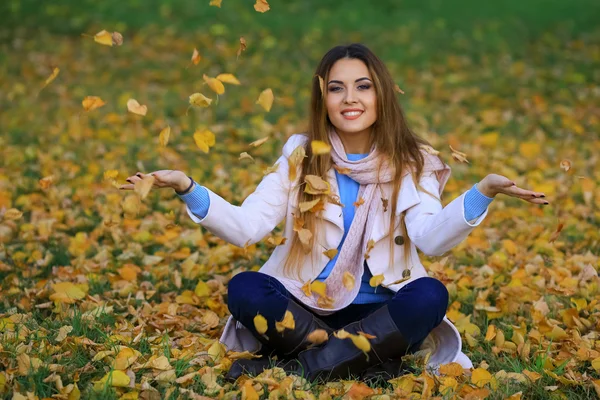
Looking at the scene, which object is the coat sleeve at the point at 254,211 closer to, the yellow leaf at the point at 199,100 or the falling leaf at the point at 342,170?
the falling leaf at the point at 342,170

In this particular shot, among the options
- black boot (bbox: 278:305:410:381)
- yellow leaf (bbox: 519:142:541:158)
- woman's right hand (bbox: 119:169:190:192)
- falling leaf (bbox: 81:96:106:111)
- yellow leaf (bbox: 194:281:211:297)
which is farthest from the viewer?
yellow leaf (bbox: 519:142:541:158)

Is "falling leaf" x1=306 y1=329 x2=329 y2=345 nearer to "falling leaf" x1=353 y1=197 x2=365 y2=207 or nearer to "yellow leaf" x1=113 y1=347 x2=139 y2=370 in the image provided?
"falling leaf" x1=353 y1=197 x2=365 y2=207

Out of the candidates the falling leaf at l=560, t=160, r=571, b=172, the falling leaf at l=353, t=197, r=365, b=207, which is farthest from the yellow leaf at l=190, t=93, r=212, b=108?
the falling leaf at l=560, t=160, r=571, b=172

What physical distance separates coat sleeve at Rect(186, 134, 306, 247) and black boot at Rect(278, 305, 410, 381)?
1.54 feet

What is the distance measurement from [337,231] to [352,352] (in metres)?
0.50

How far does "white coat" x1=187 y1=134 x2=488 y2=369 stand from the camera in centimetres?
271

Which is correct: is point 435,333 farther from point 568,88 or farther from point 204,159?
point 568,88

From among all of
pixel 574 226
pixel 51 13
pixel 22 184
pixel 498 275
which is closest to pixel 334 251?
pixel 498 275

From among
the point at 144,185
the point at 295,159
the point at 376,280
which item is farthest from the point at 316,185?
the point at 144,185

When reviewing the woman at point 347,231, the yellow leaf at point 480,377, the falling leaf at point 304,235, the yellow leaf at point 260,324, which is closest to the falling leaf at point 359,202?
the woman at point 347,231

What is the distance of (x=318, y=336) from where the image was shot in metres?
2.60

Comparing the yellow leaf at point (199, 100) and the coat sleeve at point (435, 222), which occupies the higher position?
the yellow leaf at point (199, 100)

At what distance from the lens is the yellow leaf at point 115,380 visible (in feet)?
7.70

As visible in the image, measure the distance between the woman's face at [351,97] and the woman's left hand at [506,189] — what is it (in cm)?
57
